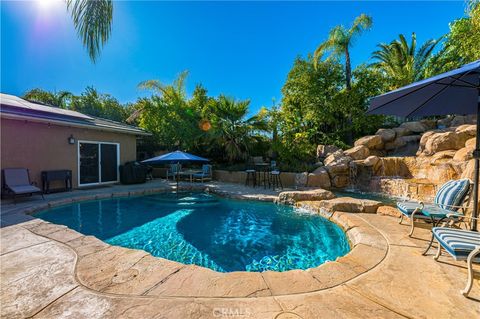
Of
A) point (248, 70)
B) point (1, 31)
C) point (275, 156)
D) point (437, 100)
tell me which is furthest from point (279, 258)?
point (248, 70)

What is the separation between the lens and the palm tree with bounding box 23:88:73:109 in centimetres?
1956

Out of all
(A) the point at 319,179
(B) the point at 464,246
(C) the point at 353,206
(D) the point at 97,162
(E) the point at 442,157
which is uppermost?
(E) the point at 442,157

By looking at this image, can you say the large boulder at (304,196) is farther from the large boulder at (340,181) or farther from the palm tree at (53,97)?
the palm tree at (53,97)

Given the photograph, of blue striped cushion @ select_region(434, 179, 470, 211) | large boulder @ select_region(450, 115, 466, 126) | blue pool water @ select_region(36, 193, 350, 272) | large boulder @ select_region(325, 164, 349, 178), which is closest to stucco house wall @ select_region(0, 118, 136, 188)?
blue pool water @ select_region(36, 193, 350, 272)

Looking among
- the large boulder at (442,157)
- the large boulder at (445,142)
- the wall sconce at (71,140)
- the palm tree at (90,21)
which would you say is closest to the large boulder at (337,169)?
the large boulder at (442,157)

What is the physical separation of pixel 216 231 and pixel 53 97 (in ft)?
80.0

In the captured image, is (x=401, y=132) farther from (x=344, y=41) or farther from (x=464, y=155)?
(x=344, y=41)

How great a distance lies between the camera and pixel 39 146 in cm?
779

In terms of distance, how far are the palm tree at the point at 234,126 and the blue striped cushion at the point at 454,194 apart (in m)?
9.59

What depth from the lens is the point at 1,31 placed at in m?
5.49

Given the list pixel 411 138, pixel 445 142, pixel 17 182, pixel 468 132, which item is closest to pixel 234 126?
pixel 17 182

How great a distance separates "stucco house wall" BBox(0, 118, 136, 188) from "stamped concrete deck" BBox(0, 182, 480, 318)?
599 cm

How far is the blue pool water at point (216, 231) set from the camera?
148 inches

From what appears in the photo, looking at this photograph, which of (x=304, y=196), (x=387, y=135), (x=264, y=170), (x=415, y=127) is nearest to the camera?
(x=304, y=196)
